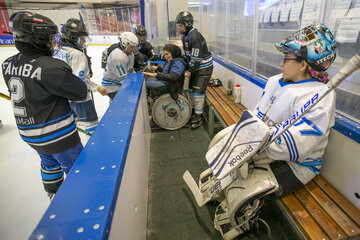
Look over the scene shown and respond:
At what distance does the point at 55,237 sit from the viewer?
58 cm

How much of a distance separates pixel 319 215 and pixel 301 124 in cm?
53

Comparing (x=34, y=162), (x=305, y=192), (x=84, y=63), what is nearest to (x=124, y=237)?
(x=305, y=192)

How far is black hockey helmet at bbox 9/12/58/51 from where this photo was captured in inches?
48.6

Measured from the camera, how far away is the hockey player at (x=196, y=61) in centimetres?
294

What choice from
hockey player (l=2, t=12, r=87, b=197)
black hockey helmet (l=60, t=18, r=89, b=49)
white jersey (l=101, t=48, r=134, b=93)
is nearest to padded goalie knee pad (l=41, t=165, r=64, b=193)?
hockey player (l=2, t=12, r=87, b=197)

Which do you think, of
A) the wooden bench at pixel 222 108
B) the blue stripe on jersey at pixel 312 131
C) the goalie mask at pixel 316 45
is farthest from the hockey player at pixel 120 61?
the blue stripe on jersey at pixel 312 131

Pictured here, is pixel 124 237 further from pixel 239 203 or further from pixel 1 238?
pixel 1 238

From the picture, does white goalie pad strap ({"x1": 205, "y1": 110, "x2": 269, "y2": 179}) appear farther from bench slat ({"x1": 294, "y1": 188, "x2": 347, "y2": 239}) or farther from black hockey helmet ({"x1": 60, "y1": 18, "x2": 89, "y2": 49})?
black hockey helmet ({"x1": 60, "y1": 18, "x2": 89, "y2": 49})

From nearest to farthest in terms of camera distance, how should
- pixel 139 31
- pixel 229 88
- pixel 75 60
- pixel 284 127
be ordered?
pixel 284 127 → pixel 75 60 → pixel 229 88 → pixel 139 31

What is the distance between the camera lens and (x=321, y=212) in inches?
47.3

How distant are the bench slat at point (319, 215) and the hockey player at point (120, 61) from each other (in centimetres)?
242

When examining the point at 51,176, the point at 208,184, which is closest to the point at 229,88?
the point at 208,184

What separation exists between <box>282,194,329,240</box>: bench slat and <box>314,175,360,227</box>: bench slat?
22 centimetres

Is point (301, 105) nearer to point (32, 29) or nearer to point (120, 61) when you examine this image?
point (32, 29)
